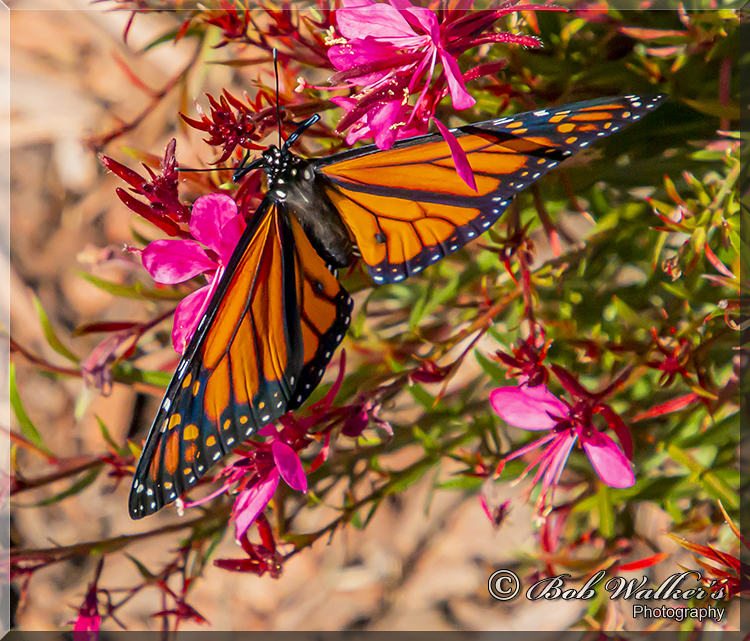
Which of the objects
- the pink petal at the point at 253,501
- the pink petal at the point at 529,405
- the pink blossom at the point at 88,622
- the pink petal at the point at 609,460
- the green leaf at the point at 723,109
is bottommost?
the pink blossom at the point at 88,622

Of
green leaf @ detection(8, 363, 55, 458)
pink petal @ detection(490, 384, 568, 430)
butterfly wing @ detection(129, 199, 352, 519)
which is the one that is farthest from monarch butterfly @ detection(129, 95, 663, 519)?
green leaf @ detection(8, 363, 55, 458)

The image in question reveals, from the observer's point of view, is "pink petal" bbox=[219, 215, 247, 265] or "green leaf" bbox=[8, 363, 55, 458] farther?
"green leaf" bbox=[8, 363, 55, 458]

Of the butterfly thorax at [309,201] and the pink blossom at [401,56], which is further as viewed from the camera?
the butterfly thorax at [309,201]

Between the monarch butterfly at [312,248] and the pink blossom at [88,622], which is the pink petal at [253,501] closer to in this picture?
the monarch butterfly at [312,248]

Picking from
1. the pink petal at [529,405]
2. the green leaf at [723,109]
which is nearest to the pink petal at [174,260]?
the pink petal at [529,405]

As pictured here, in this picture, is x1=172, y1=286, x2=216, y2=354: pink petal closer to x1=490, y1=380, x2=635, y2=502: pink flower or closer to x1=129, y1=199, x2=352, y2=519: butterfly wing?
x1=129, y1=199, x2=352, y2=519: butterfly wing

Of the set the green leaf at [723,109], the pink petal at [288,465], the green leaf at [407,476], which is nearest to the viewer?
the pink petal at [288,465]

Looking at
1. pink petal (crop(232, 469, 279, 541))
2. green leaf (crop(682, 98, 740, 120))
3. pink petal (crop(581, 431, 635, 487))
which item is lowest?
pink petal (crop(581, 431, 635, 487))
